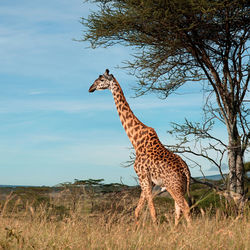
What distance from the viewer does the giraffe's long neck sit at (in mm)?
9102

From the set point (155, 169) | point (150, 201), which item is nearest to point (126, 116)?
point (155, 169)

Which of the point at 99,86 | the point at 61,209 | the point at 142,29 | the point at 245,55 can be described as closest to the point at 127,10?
the point at 142,29

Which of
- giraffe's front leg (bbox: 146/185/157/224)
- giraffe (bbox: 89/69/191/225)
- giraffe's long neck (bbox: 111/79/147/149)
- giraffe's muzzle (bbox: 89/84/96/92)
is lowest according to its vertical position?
giraffe's front leg (bbox: 146/185/157/224)

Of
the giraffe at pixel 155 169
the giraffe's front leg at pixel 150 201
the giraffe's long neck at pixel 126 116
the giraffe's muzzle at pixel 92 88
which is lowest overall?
the giraffe's front leg at pixel 150 201

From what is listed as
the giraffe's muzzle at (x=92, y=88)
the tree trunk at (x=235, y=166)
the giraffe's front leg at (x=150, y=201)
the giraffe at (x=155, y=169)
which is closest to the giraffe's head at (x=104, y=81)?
the giraffe's muzzle at (x=92, y=88)

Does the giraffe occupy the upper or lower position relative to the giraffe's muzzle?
lower

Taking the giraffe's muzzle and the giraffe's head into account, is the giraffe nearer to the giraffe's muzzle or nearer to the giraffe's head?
the giraffe's head

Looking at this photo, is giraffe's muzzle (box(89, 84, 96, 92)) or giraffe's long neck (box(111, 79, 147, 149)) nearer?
giraffe's long neck (box(111, 79, 147, 149))

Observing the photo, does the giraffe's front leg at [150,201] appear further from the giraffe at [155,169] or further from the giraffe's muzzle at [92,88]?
the giraffe's muzzle at [92,88]

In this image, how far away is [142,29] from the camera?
1111 centimetres

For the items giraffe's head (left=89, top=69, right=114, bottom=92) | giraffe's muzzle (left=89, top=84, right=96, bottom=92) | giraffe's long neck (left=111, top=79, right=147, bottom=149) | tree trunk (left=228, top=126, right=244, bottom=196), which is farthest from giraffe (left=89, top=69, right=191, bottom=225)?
tree trunk (left=228, top=126, right=244, bottom=196)

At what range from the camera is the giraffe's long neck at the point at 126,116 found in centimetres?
910

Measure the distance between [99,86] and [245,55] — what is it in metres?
5.02

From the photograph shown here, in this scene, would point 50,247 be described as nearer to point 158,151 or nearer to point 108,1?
point 158,151
